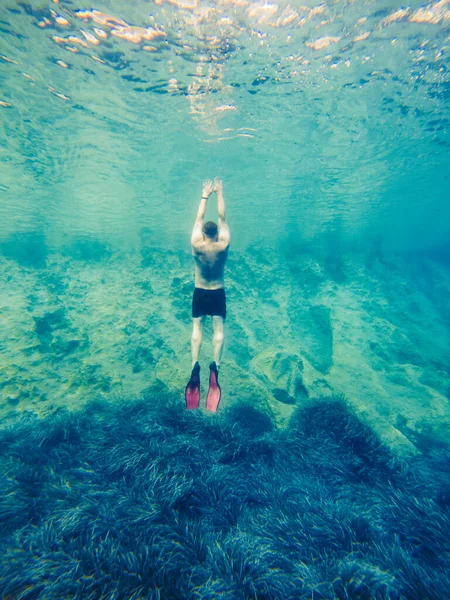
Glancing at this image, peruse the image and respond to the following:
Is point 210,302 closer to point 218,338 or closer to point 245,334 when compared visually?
point 218,338

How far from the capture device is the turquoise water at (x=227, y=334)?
428 cm

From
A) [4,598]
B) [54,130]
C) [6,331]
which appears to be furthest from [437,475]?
[54,130]

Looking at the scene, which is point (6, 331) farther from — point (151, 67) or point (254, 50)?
point (254, 50)

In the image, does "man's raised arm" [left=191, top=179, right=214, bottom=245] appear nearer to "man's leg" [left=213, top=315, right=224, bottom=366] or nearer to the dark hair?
the dark hair

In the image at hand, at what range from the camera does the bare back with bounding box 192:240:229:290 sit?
19.1 feet

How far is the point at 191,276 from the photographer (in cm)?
1439

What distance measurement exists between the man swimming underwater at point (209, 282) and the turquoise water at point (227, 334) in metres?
1.55

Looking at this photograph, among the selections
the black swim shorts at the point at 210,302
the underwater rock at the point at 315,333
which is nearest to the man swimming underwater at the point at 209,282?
the black swim shorts at the point at 210,302

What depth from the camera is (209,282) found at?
242 inches

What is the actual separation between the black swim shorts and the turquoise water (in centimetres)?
317

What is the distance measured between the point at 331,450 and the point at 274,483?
6.23 ft

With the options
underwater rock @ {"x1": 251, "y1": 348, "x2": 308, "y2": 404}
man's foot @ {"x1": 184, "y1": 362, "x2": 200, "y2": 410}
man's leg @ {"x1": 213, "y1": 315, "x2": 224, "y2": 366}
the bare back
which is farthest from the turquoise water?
the bare back

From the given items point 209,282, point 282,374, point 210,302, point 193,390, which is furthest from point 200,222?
point 282,374

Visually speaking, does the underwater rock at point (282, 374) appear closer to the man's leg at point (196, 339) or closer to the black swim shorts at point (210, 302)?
the man's leg at point (196, 339)
